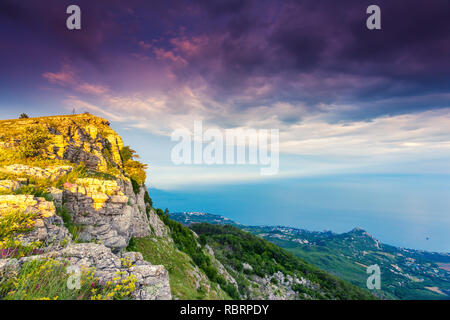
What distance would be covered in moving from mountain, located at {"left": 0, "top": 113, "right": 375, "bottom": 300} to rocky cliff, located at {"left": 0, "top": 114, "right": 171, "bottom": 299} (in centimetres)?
3

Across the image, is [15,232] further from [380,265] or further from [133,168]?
[380,265]

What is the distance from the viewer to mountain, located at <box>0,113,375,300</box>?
4883mm

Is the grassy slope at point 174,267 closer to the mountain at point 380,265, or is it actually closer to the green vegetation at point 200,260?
the green vegetation at point 200,260

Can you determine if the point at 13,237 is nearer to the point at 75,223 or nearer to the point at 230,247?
the point at 75,223

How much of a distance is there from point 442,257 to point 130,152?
317 m

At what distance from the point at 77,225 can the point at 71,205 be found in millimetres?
1438

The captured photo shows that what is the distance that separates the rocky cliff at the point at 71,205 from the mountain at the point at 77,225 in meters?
0.03

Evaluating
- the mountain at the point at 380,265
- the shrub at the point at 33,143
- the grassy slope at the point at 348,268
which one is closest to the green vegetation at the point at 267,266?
the shrub at the point at 33,143

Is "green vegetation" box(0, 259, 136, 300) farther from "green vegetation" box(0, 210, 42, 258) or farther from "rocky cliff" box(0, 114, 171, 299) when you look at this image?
"green vegetation" box(0, 210, 42, 258)

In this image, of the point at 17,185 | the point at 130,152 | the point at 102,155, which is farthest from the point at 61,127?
the point at 17,185

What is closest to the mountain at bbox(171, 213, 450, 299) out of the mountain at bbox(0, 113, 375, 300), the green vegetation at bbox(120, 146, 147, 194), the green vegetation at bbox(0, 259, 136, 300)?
the green vegetation at bbox(120, 146, 147, 194)

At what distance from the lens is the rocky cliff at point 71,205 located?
230 inches
